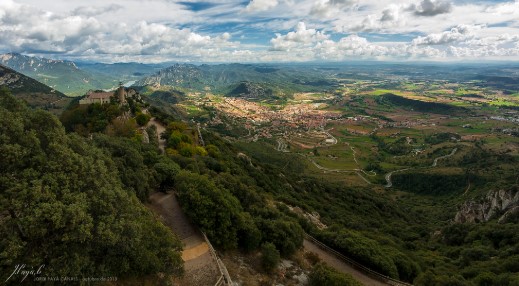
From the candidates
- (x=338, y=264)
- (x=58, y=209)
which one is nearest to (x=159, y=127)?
(x=338, y=264)

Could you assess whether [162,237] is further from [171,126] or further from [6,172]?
[171,126]

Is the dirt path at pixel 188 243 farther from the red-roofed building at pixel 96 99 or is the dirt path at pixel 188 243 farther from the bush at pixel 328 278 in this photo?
the red-roofed building at pixel 96 99

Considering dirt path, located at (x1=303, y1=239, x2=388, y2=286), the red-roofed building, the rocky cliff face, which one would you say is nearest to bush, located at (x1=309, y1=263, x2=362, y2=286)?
dirt path, located at (x1=303, y1=239, x2=388, y2=286)

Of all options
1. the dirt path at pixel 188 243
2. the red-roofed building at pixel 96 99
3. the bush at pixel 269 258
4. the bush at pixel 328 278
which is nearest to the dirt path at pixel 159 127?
the red-roofed building at pixel 96 99

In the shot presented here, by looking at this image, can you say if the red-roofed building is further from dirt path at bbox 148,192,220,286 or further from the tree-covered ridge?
the tree-covered ridge

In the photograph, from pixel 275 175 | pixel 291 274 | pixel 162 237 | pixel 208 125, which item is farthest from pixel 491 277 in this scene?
pixel 208 125

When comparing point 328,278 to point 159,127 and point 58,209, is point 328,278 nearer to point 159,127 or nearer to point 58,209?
point 58,209
